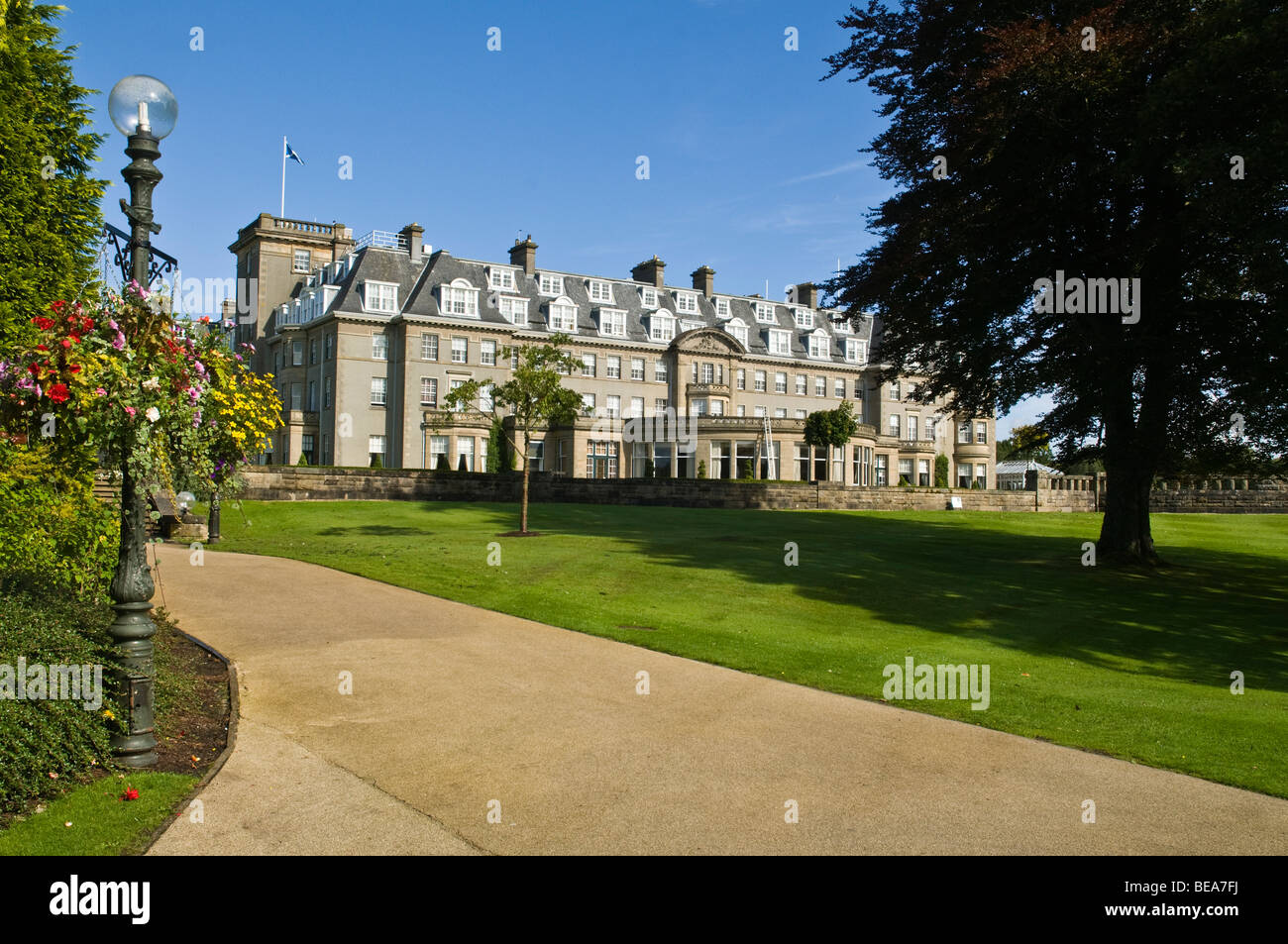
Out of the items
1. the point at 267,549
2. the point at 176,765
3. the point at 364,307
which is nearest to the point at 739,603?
the point at 176,765

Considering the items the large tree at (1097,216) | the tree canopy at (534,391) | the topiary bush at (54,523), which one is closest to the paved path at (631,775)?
the topiary bush at (54,523)

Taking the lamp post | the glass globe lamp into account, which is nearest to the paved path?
the lamp post

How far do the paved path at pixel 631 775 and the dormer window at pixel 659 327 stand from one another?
59701 mm

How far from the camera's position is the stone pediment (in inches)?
2694

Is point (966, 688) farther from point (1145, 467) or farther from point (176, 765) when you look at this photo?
point (1145, 467)

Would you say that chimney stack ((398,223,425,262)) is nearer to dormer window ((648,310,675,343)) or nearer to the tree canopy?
dormer window ((648,310,675,343))

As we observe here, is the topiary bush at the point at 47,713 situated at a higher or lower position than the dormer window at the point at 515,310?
lower

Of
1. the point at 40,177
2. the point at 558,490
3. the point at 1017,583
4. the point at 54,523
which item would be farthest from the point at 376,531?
the point at 1017,583

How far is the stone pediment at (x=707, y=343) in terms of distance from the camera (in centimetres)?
6844

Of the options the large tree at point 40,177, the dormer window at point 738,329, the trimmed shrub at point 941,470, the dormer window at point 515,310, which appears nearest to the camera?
the large tree at point 40,177

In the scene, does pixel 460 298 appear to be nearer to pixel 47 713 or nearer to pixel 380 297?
pixel 380 297

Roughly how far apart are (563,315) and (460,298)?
8.70m

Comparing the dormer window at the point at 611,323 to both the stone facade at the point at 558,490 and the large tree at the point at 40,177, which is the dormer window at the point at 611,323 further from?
the large tree at the point at 40,177
